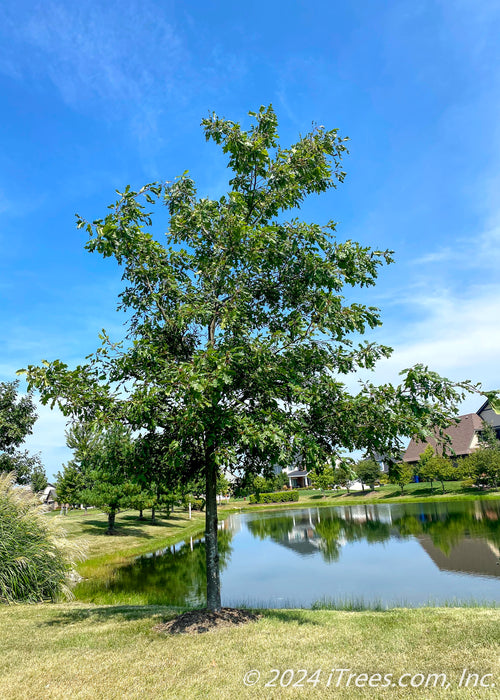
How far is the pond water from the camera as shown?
Answer: 14539mm

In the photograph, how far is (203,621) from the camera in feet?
28.2

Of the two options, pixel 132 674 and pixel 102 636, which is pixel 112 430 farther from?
pixel 132 674

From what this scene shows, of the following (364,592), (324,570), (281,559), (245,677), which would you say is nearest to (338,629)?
(245,677)

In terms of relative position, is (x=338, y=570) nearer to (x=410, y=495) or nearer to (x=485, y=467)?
(x=485, y=467)

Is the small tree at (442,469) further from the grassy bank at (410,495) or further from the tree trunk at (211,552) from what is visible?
the tree trunk at (211,552)

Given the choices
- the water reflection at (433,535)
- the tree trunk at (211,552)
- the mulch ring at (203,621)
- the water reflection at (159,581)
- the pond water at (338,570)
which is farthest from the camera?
the water reflection at (433,535)

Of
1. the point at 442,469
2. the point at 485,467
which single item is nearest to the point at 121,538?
the point at 485,467

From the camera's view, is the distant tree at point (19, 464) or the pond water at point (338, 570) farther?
the distant tree at point (19, 464)

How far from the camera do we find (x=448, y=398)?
7.82 metres

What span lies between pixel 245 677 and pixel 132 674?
1697 mm

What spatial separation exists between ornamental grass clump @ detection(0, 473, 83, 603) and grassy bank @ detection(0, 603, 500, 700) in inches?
138

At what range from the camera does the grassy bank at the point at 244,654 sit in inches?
215

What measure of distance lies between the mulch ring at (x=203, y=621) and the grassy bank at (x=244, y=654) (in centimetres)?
33

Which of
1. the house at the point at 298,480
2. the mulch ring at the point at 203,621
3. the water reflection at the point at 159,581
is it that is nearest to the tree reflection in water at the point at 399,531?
the water reflection at the point at 159,581
